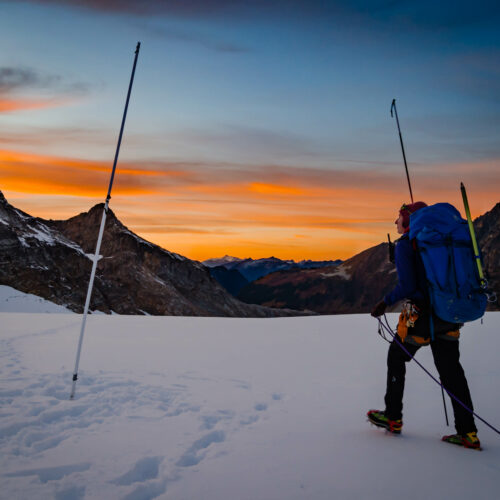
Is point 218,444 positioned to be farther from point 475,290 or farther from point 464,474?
point 475,290

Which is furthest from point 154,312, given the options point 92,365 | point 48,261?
point 92,365

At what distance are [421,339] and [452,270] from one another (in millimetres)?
710

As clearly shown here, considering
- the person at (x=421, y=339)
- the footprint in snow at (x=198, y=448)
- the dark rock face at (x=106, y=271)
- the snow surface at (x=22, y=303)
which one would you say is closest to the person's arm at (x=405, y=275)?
the person at (x=421, y=339)

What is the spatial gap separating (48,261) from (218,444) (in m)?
106

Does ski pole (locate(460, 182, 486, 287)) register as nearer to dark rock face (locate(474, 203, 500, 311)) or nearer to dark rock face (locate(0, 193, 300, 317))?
dark rock face (locate(0, 193, 300, 317))

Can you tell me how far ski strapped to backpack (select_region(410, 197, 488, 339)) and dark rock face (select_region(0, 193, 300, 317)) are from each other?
6590 cm

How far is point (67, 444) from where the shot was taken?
3.59 meters

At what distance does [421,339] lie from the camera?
3.81m

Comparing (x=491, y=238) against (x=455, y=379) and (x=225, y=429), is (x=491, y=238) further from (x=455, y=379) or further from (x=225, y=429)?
(x=225, y=429)

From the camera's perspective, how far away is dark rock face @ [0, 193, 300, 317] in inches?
3605

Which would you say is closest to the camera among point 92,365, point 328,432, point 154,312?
point 328,432

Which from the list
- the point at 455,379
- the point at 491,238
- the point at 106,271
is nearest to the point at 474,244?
the point at 455,379

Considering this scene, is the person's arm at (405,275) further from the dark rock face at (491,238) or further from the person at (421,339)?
the dark rock face at (491,238)

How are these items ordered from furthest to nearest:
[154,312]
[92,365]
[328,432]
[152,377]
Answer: [154,312] → [92,365] → [152,377] → [328,432]
